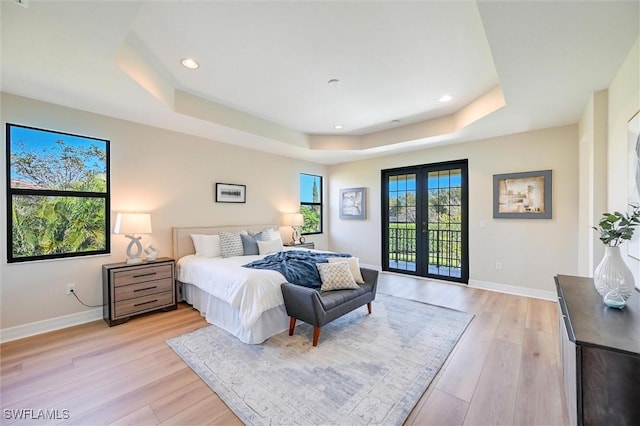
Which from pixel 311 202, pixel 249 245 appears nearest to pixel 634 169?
pixel 249 245

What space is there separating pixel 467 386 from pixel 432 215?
3.53 meters

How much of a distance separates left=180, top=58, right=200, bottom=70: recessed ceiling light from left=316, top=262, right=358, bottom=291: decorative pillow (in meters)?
2.48

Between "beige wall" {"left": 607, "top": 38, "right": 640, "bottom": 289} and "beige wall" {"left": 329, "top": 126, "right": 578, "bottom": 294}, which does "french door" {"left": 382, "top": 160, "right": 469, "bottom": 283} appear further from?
"beige wall" {"left": 607, "top": 38, "right": 640, "bottom": 289}

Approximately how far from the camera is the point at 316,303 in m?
2.55

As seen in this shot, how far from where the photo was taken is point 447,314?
3.39 meters

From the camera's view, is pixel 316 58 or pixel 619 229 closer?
pixel 619 229

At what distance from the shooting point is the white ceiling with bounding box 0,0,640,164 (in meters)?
1.77

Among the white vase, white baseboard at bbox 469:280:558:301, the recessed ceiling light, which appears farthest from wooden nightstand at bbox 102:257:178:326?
white baseboard at bbox 469:280:558:301

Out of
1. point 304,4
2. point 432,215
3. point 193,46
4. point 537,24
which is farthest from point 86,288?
point 432,215

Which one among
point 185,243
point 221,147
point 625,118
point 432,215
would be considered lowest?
point 185,243

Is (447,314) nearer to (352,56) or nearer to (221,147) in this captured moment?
(352,56)

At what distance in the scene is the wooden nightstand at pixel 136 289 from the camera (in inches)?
122

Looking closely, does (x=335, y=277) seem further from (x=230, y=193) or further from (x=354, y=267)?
(x=230, y=193)

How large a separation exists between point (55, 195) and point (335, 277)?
3340 mm
